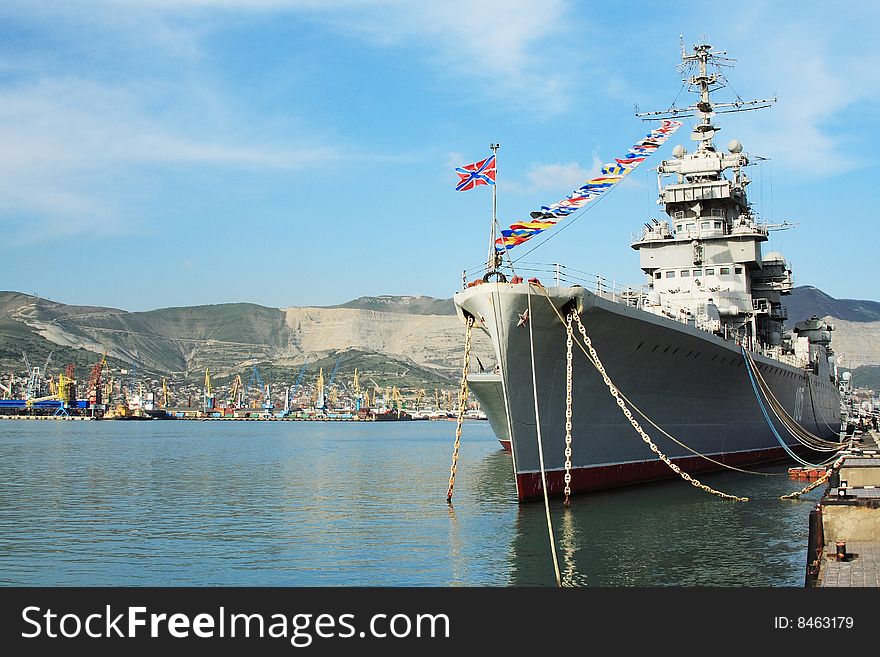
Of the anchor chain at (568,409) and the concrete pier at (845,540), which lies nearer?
the concrete pier at (845,540)

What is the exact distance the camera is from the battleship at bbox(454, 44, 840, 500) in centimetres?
2092

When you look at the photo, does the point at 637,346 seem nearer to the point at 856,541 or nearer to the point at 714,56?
the point at 856,541

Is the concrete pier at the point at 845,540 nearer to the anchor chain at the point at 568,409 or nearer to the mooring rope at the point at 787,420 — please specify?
the anchor chain at the point at 568,409

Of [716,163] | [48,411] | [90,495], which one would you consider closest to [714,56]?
[716,163]

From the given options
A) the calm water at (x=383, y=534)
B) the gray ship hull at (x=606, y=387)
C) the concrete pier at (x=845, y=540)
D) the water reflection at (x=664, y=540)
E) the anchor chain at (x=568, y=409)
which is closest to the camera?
the concrete pier at (x=845, y=540)

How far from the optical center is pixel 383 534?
63.6ft

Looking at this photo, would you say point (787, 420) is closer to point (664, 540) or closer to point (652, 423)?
point (652, 423)

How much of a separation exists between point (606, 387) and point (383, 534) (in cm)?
745

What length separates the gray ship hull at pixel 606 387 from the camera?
20719mm

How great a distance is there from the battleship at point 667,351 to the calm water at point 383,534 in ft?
4.48

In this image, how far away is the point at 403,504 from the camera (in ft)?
82.8

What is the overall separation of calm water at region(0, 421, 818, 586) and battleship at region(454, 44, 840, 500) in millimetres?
1365

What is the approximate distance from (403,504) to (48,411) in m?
158

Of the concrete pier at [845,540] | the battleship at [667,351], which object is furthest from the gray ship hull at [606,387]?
the concrete pier at [845,540]
